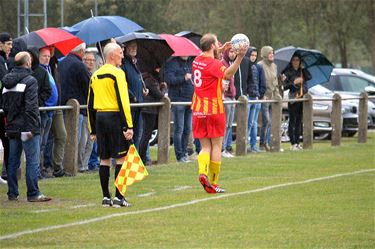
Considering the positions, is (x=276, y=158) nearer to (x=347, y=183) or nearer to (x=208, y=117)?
(x=347, y=183)

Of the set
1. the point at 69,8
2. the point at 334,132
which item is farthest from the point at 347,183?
the point at 69,8

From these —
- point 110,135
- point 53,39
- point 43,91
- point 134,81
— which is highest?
point 53,39

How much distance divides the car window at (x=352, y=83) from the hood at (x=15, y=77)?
71.5 ft

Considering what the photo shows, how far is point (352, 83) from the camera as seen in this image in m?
36.6

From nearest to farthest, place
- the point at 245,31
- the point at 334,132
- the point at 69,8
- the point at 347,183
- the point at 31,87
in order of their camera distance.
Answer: the point at 31,87 → the point at 347,183 → the point at 334,132 → the point at 69,8 → the point at 245,31

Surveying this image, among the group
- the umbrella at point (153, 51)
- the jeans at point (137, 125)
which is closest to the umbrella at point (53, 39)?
the jeans at point (137, 125)

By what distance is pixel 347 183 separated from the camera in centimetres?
1789

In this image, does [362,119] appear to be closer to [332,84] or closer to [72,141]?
[332,84]

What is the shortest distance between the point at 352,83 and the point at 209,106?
20.5 m

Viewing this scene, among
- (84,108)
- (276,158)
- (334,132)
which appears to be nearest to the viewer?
(84,108)

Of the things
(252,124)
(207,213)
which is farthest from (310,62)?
(207,213)

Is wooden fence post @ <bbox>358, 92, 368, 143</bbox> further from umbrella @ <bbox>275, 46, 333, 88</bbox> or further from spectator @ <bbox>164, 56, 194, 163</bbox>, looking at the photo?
spectator @ <bbox>164, 56, 194, 163</bbox>

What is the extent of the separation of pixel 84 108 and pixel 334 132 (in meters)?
9.61

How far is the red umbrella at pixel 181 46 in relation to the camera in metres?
21.8
